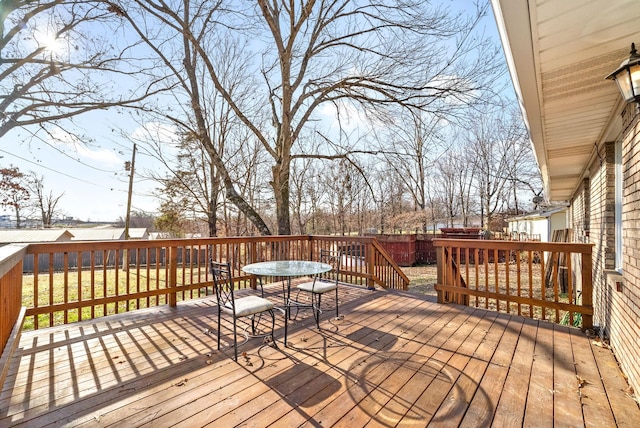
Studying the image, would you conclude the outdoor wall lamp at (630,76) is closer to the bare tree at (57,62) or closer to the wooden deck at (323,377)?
the wooden deck at (323,377)

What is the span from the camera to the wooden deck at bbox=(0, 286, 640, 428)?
75.2 inches

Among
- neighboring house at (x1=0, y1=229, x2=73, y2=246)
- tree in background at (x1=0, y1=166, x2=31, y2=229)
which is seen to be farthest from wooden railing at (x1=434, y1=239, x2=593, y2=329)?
neighboring house at (x1=0, y1=229, x2=73, y2=246)

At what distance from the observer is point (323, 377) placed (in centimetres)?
241

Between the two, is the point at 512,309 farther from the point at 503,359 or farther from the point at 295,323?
the point at 295,323

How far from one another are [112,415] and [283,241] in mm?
4403

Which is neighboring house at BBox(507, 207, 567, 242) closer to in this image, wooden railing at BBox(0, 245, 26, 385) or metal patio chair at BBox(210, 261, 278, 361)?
metal patio chair at BBox(210, 261, 278, 361)

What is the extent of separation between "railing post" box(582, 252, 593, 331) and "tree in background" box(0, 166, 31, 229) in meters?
23.1

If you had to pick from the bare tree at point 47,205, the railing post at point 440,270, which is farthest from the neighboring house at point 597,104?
the bare tree at point 47,205

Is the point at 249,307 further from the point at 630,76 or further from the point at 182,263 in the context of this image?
the point at 630,76

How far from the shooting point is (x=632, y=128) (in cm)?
256

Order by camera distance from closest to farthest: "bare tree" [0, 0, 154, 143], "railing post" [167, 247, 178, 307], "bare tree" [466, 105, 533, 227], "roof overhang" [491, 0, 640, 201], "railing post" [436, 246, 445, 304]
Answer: "roof overhang" [491, 0, 640, 201]
"railing post" [167, 247, 178, 307]
"railing post" [436, 246, 445, 304]
"bare tree" [0, 0, 154, 143]
"bare tree" [466, 105, 533, 227]

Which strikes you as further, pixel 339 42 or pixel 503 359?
pixel 339 42

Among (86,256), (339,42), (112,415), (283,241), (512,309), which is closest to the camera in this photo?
(112,415)

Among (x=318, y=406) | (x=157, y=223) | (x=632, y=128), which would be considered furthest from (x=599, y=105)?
(x=157, y=223)
